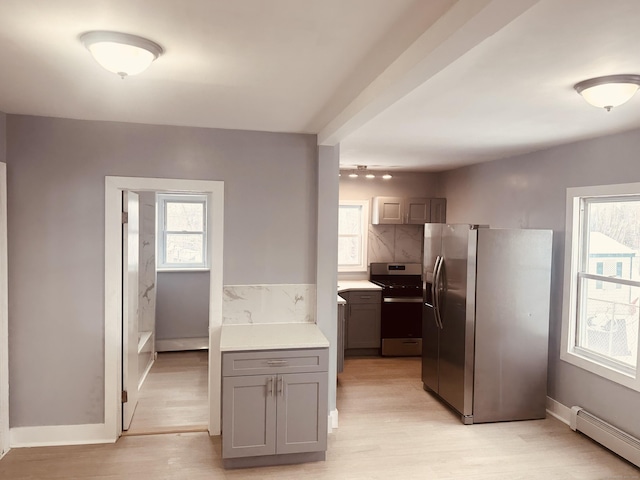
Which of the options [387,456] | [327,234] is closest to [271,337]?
[327,234]

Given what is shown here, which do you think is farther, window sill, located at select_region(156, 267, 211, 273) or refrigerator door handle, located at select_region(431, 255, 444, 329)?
window sill, located at select_region(156, 267, 211, 273)

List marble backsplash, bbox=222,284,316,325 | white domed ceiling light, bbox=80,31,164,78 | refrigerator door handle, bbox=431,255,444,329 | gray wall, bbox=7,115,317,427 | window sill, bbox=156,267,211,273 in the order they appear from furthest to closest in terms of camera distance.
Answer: window sill, bbox=156,267,211,273 → refrigerator door handle, bbox=431,255,444,329 → marble backsplash, bbox=222,284,316,325 → gray wall, bbox=7,115,317,427 → white domed ceiling light, bbox=80,31,164,78

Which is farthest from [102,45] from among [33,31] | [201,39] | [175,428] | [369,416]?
[369,416]

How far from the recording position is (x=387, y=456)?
332 cm

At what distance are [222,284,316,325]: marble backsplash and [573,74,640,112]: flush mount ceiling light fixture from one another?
7.43 ft

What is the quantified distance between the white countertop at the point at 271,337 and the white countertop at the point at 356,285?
196 cm

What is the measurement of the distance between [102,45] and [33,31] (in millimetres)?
250

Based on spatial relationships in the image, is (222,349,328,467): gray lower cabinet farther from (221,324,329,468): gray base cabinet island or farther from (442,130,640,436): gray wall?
(442,130,640,436): gray wall

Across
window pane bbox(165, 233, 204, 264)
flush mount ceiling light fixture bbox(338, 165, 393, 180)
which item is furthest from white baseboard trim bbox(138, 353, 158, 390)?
flush mount ceiling light fixture bbox(338, 165, 393, 180)

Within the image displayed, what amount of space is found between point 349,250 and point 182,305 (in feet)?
7.57

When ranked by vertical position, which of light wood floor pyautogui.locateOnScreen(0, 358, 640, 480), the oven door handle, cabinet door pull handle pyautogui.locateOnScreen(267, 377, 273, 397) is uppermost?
the oven door handle

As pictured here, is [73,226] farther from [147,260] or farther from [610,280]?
[610,280]

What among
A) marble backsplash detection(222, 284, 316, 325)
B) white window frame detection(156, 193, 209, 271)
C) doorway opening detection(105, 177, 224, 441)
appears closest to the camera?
doorway opening detection(105, 177, 224, 441)

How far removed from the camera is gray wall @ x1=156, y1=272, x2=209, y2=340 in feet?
19.1
